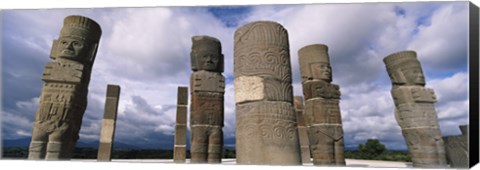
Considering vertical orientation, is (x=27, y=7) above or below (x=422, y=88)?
above

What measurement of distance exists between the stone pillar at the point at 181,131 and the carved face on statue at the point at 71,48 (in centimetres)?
413

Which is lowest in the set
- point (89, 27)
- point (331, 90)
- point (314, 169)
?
point (314, 169)

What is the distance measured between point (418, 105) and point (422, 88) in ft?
1.52

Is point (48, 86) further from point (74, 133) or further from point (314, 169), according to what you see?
point (314, 169)

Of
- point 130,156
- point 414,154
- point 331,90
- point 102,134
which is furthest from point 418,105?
point 130,156

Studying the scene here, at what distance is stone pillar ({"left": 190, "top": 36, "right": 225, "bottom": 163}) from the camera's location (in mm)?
8359

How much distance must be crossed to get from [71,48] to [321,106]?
5772 millimetres

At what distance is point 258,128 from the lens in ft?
17.4

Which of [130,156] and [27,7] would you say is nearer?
[27,7]

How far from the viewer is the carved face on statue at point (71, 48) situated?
6.99m

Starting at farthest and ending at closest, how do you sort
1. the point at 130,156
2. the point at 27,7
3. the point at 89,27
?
the point at 130,156
the point at 89,27
the point at 27,7

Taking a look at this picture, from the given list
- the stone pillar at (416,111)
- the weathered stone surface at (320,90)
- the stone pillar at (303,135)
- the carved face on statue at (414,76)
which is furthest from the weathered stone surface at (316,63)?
the stone pillar at (303,135)

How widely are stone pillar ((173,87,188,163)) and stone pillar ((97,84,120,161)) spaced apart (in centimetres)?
180

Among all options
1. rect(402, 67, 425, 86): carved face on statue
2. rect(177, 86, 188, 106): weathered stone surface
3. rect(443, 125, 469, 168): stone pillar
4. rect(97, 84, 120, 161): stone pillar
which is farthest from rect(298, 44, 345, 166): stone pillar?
rect(97, 84, 120, 161): stone pillar
